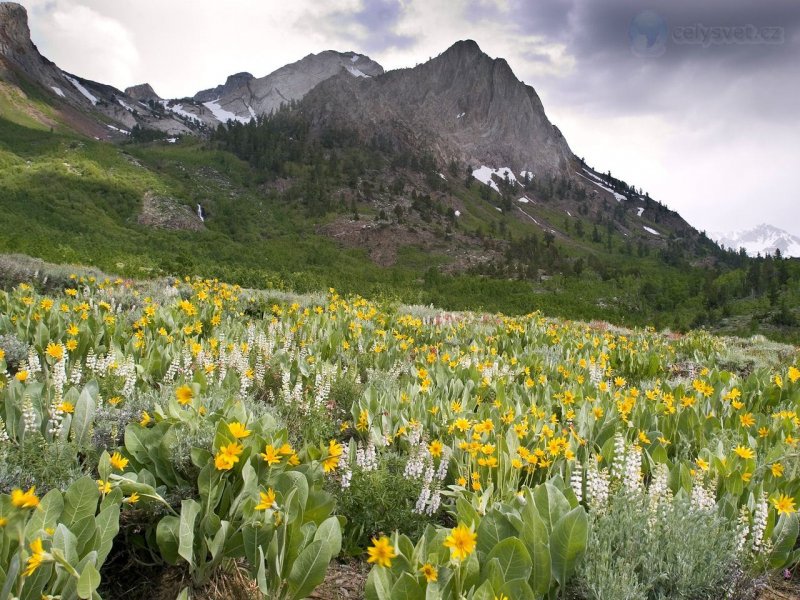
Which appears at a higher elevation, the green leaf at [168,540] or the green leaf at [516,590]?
the green leaf at [516,590]

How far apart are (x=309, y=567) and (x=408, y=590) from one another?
41cm

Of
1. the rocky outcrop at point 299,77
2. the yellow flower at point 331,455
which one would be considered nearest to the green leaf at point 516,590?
the yellow flower at point 331,455

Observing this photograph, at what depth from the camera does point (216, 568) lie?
2193 mm

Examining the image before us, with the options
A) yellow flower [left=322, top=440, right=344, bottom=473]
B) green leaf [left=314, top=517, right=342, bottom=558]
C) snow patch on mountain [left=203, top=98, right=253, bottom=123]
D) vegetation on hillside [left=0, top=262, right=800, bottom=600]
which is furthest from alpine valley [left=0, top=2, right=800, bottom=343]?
snow patch on mountain [left=203, top=98, right=253, bottom=123]

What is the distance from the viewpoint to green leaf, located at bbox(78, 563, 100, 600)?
160 centimetres

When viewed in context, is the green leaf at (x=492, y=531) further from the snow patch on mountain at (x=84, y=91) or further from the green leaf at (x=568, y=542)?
the snow patch on mountain at (x=84, y=91)

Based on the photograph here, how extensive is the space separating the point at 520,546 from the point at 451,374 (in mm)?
3471

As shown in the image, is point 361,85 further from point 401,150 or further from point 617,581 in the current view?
point 617,581

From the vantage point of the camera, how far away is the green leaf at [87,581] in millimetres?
1599

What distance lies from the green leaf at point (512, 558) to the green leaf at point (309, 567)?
623 mm

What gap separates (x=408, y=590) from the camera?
1711 millimetres

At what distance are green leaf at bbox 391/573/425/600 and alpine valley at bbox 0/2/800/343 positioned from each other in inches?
601

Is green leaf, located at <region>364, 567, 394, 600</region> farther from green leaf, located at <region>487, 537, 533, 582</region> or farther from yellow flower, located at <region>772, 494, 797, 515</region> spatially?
yellow flower, located at <region>772, 494, 797, 515</region>

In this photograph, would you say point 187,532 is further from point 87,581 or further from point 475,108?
point 475,108
